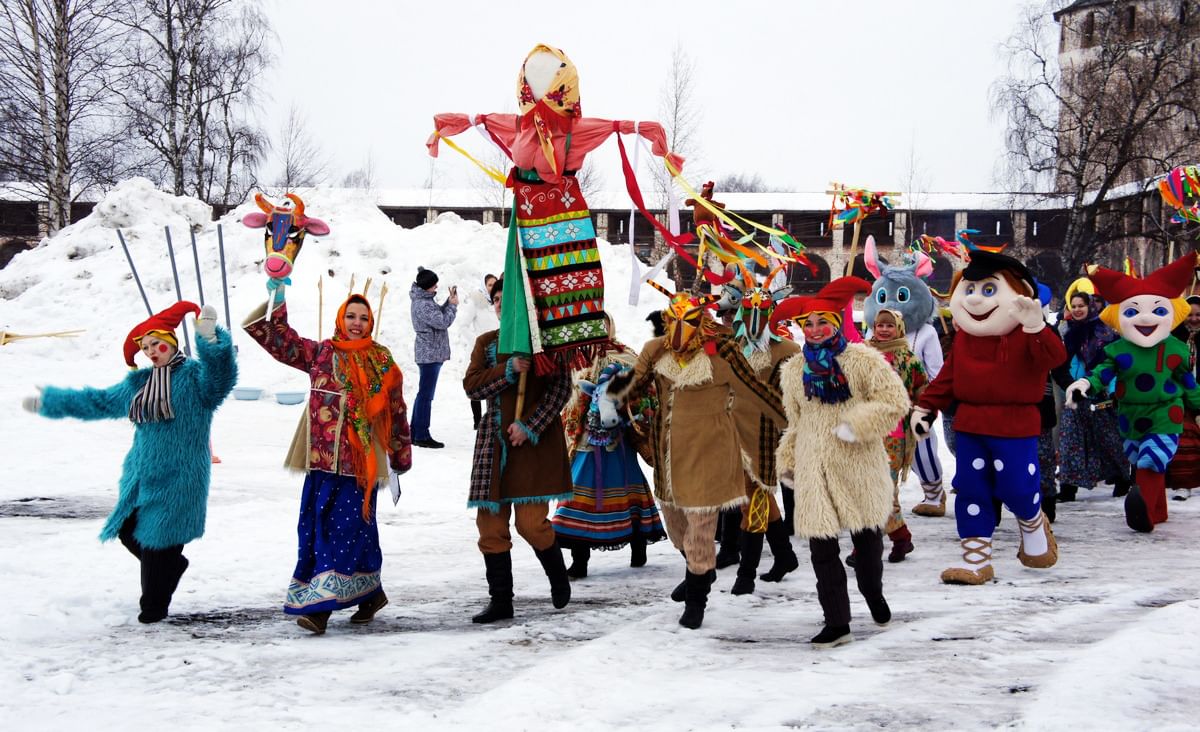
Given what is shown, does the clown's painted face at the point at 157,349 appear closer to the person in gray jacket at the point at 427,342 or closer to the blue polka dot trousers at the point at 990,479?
the blue polka dot trousers at the point at 990,479

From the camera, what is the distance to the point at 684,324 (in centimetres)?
571

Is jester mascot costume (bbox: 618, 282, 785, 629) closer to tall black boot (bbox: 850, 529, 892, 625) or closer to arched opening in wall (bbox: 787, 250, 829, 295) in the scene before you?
tall black boot (bbox: 850, 529, 892, 625)

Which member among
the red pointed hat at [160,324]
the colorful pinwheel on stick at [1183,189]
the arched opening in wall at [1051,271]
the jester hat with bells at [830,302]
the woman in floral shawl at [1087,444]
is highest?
the arched opening in wall at [1051,271]

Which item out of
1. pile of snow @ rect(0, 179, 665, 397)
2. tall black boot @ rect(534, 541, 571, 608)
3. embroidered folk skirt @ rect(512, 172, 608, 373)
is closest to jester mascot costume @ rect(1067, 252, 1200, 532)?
embroidered folk skirt @ rect(512, 172, 608, 373)

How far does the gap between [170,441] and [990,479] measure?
4768 millimetres

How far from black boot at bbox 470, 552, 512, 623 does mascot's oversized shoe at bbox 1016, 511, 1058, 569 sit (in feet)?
10.7

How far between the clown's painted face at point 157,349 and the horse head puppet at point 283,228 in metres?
0.66

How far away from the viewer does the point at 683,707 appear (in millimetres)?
3945

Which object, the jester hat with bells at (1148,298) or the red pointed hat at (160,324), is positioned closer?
the red pointed hat at (160,324)

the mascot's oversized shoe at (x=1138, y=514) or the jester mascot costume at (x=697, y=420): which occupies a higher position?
the jester mascot costume at (x=697, y=420)

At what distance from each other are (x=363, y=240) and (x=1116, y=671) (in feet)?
57.8

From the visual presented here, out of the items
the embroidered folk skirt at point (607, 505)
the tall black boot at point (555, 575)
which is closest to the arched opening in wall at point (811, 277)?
the embroidered folk skirt at point (607, 505)

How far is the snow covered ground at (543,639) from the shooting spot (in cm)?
386

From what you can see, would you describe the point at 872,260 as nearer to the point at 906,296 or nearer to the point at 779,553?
the point at 906,296
